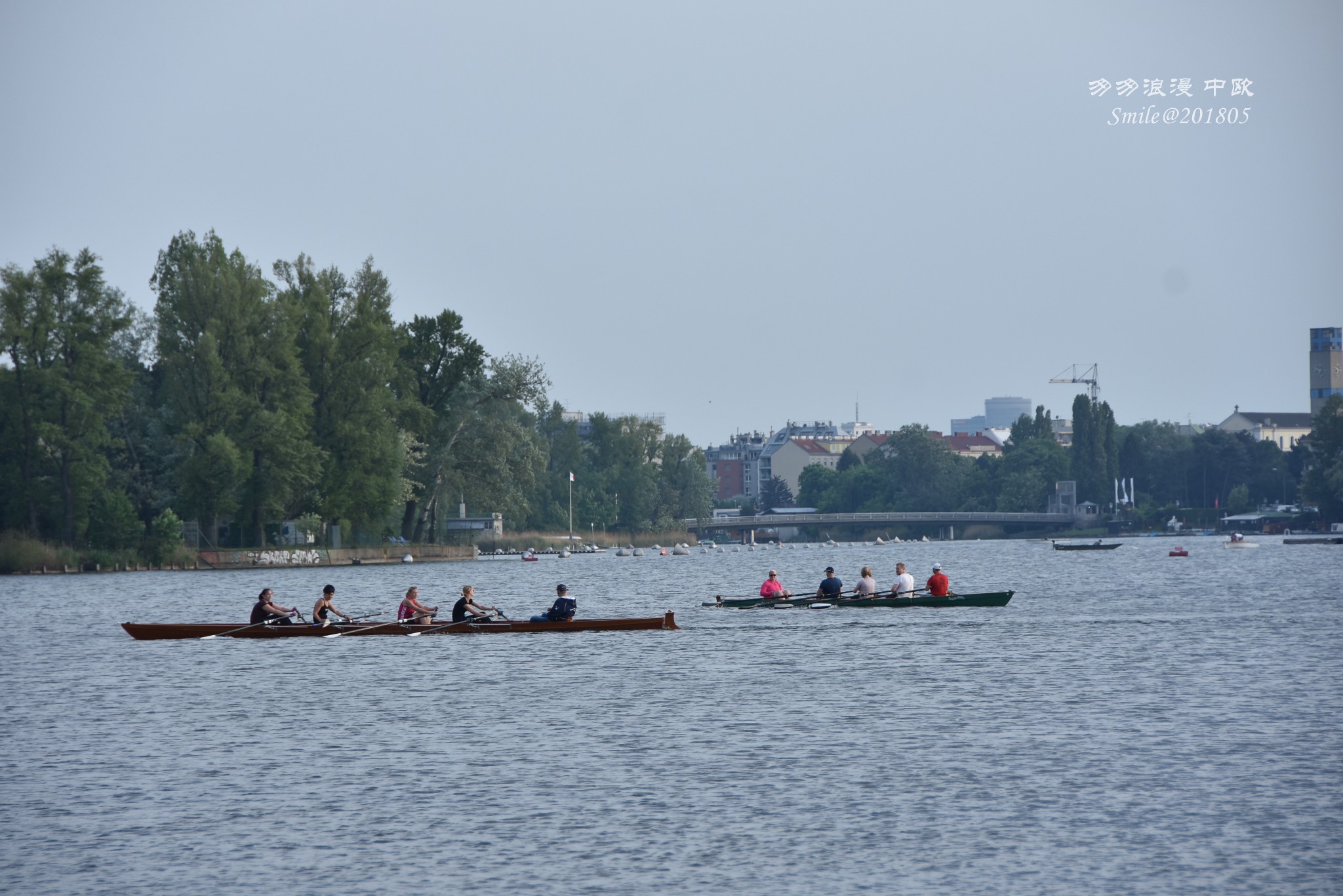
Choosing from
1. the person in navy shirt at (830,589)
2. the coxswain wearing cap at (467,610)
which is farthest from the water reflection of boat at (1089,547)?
the coxswain wearing cap at (467,610)

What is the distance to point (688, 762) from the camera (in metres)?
23.8

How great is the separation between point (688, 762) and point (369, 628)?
65.4 feet

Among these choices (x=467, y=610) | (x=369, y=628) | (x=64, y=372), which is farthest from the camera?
(x=64, y=372)

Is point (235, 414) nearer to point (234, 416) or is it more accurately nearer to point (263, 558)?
point (234, 416)

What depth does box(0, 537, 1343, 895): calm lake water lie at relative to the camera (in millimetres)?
17250

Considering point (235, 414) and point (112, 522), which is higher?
point (235, 414)

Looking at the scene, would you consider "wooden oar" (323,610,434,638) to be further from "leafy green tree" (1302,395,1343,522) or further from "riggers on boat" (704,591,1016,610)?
"leafy green tree" (1302,395,1343,522)

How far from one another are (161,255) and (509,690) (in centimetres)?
6810

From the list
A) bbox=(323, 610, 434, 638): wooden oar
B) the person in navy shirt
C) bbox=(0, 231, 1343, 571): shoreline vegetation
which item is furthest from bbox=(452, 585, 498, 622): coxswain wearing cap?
bbox=(0, 231, 1343, 571): shoreline vegetation

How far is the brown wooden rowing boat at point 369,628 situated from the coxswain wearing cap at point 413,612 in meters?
0.34

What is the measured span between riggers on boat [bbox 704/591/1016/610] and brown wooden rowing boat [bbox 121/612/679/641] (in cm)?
709

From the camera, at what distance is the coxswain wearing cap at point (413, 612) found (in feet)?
139

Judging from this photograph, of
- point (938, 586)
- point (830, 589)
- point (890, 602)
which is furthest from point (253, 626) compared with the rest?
point (938, 586)

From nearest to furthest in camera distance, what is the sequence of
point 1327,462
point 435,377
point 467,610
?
point 467,610
point 435,377
point 1327,462
